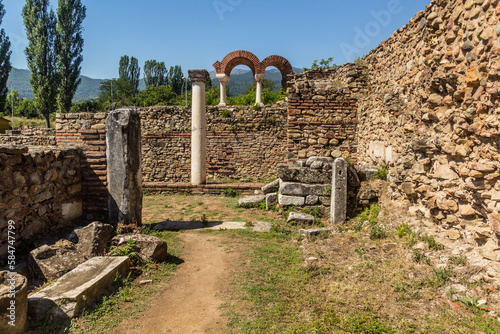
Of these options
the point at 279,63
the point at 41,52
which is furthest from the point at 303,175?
the point at 41,52

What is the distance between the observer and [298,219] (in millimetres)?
6328

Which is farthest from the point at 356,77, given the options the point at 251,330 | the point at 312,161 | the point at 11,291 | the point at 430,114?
the point at 11,291

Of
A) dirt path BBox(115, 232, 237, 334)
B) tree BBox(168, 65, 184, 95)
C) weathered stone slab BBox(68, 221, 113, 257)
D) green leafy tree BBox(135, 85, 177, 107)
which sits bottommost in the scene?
dirt path BBox(115, 232, 237, 334)

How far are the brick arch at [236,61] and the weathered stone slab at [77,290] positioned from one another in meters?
13.5

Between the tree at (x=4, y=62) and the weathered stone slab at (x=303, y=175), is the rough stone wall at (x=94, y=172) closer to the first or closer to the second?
the weathered stone slab at (x=303, y=175)

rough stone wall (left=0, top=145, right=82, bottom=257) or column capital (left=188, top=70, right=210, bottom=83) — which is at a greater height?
column capital (left=188, top=70, right=210, bottom=83)

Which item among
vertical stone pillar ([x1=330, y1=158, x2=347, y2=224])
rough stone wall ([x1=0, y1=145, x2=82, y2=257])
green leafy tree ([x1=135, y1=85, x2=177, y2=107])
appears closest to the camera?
rough stone wall ([x1=0, y1=145, x2=82, y2=257])

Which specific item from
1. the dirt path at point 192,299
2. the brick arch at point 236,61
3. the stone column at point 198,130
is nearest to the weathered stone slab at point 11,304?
the dirt path at point 192,299

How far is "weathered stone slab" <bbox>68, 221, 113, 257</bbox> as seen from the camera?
4.38 metres

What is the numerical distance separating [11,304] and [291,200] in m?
5.03

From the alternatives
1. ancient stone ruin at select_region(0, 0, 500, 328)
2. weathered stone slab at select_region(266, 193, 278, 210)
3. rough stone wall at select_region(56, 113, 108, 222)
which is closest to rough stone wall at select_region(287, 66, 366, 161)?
ancient stone ruin at select_region(0, 0, 500, 328)

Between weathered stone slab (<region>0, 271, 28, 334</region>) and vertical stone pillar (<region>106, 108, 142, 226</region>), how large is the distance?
291 centimetres

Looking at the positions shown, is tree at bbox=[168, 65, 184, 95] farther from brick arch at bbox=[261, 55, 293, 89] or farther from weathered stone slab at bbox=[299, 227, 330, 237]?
weathered stone slab at bbox=[299, 227, 330, 237]

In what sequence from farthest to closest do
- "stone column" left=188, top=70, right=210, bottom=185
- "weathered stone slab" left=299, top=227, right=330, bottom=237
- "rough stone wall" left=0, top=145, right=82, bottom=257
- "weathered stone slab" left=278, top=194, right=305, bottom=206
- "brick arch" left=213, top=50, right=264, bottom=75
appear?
"brick arch" left=213, top=50, right=264, bottom=75, "stone column" left=188, top=70, right=210, bottom=185, "weathered stone slab" left=278, top=194, right=305, bottom=206, "weathered stone slab" left=299, top=227, right=330, bottom=237, "rough stone wall" left=0, top=145, right=82, bottom=257
